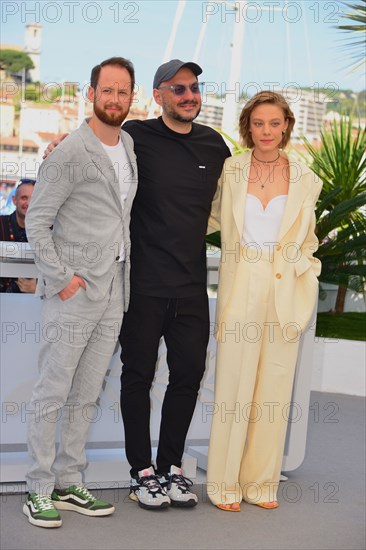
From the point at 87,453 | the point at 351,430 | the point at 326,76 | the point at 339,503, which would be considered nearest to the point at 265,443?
the point at 339,503

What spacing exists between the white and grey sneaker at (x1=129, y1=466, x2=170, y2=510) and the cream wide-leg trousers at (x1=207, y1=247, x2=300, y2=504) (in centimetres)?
23

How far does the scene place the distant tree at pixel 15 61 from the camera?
27172 mm

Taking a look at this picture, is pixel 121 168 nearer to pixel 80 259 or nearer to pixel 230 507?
pixel 80 259

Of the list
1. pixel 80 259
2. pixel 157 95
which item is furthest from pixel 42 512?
pixel 157 95

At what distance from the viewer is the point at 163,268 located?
147 inches

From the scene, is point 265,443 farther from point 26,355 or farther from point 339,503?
point 26,355

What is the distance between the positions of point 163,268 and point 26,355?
74 cm

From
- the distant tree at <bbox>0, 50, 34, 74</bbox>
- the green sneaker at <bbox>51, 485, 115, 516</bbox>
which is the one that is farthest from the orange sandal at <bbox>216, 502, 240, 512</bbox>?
the distant tree at <bbox>0, 50, 34, 74</bbox>

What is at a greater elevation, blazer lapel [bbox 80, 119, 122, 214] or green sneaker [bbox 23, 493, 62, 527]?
blazer lapel [bbox 80, 119, 122, 214]

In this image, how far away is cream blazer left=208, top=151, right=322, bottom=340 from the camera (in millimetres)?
3828

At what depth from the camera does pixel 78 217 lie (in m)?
3.54

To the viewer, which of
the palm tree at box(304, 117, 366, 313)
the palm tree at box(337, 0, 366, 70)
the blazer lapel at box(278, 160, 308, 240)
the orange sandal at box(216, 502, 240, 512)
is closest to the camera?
the blazer lapel at box(278, 160, 308, 240)

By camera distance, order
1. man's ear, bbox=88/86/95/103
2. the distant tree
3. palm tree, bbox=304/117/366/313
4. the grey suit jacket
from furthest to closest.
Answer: the distant tree < palm tree, bbox=304/117/366/313 < man's ear, bbox=88/86/95/103 < the grey suit jacket

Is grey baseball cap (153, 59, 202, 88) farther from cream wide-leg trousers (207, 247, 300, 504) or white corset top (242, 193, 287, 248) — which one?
cream wide-leg trousers (207, 247, 300, 504)
